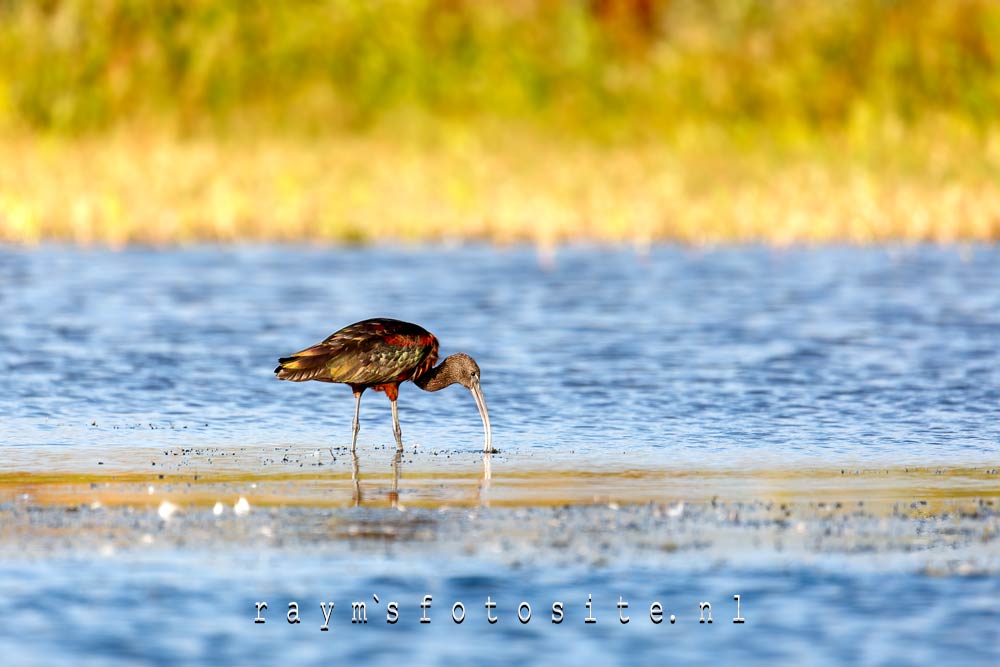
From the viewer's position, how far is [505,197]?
105 ft

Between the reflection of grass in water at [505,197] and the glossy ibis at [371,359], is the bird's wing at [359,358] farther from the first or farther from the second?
the reflection of grass in water at [505,197]

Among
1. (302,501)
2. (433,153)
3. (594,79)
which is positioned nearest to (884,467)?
(302,501)

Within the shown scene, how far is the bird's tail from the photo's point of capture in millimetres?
12789

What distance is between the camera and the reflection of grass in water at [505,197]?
30828 millimetres

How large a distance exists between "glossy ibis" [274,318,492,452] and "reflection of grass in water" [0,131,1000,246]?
17.1 meters

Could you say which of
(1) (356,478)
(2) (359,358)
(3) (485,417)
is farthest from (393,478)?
(3) (485,417)

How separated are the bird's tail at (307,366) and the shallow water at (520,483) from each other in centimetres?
53

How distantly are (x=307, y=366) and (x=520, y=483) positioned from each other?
1841 mm

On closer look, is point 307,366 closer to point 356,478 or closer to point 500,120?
point 356,478

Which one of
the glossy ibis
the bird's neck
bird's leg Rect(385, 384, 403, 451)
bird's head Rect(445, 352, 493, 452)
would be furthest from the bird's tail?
bird's head Rect(445, 352, 493, 452)

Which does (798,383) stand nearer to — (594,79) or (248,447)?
(248,447)

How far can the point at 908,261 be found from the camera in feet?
99.7

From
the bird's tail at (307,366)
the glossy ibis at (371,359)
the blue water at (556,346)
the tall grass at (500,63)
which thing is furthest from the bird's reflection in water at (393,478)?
the tall grass at (500,63)

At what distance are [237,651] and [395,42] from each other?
147ft
